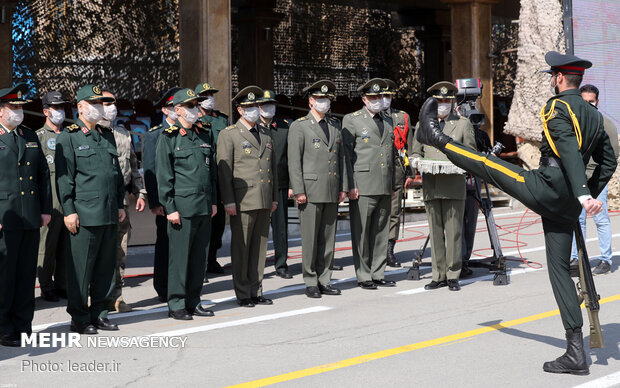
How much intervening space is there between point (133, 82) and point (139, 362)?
2116cm

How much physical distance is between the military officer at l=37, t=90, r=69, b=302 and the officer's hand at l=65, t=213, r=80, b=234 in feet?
5.80

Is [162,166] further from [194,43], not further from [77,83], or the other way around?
[77,83]

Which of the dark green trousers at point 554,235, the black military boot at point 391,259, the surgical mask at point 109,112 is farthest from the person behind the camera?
the black military boot at point 391,259

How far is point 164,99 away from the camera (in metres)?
8.98

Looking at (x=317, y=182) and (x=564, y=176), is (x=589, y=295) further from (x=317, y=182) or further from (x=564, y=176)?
(x=317, y=182)

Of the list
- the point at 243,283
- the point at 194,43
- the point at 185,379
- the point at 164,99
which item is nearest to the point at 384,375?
the point at 185,379

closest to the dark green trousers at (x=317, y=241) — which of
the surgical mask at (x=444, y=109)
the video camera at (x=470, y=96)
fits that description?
the surgical mask at (x=444, y=109)

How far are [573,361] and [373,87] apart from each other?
4197 mm

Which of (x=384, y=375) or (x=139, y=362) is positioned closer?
(x=384, y=375)

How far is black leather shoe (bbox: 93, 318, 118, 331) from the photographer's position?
7.27 meters

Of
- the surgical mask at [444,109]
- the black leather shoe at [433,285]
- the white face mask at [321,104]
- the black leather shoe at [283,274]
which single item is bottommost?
the black leather shoe at [283,274]

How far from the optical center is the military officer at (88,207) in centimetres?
714

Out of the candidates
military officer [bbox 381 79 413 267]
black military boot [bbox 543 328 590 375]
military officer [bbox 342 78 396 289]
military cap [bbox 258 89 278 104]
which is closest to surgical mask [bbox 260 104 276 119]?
military cap [bbox 258 89 278 104]

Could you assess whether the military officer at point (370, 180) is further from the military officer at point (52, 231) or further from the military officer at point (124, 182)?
the military officer at point (52, 231)
